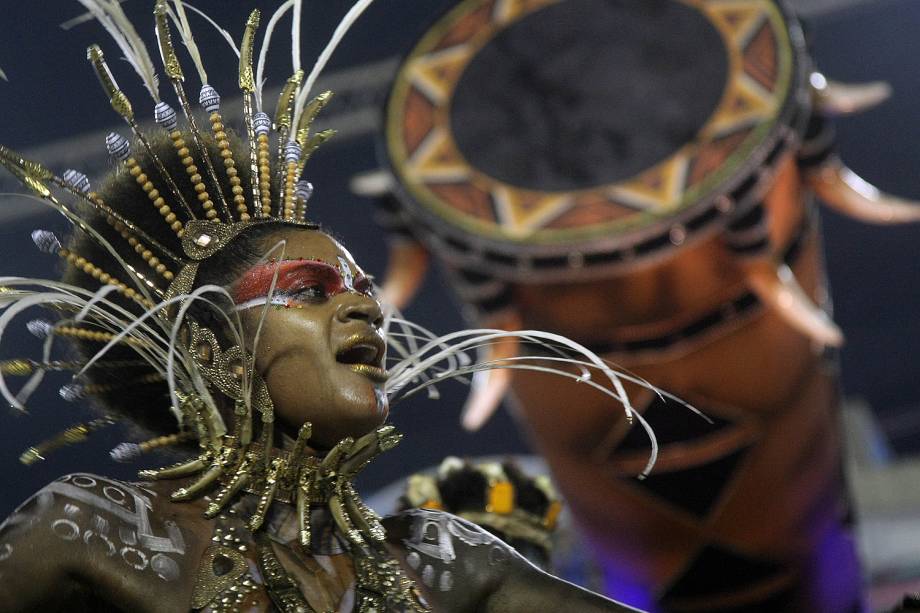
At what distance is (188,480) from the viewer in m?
1.68

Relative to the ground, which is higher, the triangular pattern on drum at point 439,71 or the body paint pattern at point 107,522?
the body paint pattern at point 107,522

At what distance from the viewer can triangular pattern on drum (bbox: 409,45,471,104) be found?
15.1 feet

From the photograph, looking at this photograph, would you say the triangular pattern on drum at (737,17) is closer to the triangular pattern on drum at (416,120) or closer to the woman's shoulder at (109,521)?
the triangular pattern on drum at (416,120)

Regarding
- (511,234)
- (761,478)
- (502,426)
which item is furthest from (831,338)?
(502,426)

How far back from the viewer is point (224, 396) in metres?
1.78

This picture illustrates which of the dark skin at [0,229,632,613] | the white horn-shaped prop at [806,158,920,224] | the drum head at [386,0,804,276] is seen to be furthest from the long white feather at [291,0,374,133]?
the white horn-shaped prop at [806,158,920,224]

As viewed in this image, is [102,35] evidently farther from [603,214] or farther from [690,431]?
[690,431]

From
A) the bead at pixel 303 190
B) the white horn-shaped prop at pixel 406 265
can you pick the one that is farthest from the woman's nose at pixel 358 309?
the white horn-shaped prop at pixel 406 265

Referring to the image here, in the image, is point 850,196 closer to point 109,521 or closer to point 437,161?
point 437,161

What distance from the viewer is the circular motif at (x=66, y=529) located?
145 cm

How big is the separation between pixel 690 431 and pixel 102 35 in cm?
313

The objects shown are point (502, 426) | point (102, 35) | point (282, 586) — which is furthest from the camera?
point (502, 426)

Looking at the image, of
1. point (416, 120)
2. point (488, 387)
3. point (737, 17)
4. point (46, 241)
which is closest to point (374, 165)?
point (416, 120)

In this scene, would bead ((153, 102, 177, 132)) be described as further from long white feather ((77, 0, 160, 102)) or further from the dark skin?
the dark skin
